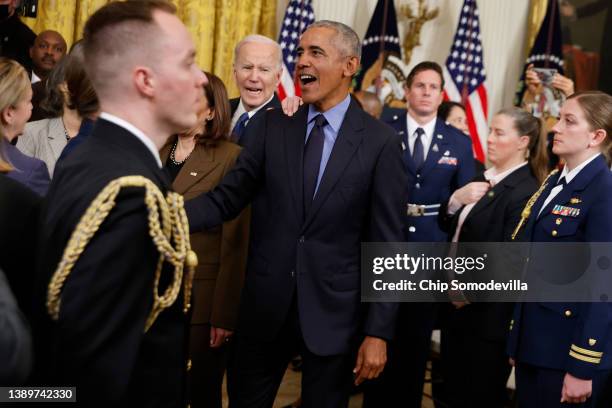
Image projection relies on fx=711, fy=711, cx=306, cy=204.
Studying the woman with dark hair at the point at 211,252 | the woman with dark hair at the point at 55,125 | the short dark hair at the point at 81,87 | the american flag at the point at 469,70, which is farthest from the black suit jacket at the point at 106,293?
the american flag at the point at 469,70

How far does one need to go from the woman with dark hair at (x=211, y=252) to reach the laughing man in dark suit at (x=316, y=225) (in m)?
0.20

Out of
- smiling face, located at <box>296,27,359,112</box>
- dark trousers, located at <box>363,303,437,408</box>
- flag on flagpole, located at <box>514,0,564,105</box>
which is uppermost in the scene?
flag on flagpole, located at <box>514,0,564,105</box>

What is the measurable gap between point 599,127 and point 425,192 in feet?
4.39

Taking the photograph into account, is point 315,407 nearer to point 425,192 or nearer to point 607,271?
point 607,271

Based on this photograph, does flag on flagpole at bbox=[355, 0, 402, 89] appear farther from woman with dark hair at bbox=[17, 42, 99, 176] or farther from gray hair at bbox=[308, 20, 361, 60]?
gray hair at bbox=[308, 20, 361, 60]

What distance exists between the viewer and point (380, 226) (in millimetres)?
2324

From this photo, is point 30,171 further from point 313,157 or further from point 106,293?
point 106,293

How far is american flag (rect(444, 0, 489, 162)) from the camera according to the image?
6863 mm

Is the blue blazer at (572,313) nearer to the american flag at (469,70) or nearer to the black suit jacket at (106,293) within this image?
the black suit jacket at (106,293)

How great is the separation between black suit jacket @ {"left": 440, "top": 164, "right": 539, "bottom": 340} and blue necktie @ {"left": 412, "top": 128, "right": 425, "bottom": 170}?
22.3 inches

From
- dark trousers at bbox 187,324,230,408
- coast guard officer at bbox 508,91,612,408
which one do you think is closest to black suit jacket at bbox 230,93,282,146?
dark trousers at bbox 187,324,230,408

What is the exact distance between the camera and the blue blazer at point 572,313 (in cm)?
238

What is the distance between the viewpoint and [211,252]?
2701mm

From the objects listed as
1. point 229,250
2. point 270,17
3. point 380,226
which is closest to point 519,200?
point 380,226
